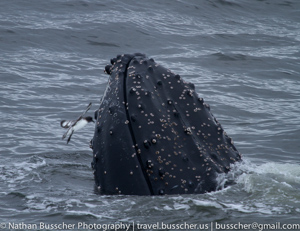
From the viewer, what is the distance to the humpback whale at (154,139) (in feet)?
16.5

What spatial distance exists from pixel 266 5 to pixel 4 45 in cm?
1283

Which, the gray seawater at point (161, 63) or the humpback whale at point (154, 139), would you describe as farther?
the gray seawater at point (161, 63)

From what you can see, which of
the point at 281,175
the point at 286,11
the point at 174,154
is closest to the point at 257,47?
the point at 286,11

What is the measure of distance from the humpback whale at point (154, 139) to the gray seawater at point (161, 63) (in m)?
0.20

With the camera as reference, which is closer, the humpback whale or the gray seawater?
the humpback whale

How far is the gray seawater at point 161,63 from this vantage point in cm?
539

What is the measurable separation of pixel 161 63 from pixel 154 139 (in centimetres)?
1080

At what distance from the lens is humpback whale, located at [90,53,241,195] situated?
5043 mm

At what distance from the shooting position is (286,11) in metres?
23.9

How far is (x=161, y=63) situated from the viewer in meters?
15.8

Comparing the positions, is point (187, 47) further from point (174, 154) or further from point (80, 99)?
point (174, 154)

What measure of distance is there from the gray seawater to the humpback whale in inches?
7.8

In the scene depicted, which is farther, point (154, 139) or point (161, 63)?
point (161, 63)

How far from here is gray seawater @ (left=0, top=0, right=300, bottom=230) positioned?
17.7ft
